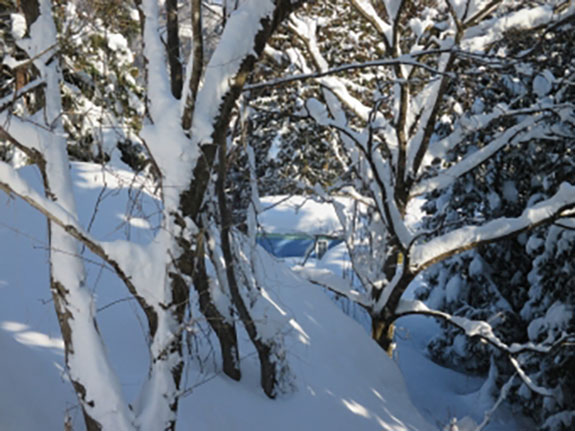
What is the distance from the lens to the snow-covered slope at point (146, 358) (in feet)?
10.0

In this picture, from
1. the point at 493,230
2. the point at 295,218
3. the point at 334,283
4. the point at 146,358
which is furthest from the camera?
the point at 295,218

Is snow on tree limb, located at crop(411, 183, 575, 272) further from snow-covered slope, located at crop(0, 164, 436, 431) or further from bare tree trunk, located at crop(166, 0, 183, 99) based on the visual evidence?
bare tree trunk, located at crop(166, 0, 183, 99)

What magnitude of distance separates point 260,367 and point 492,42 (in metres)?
4.86

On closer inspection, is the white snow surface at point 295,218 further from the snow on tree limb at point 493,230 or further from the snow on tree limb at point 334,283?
the snow on tree limb at point 493,230

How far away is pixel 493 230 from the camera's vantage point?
249 inches

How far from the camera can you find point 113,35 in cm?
869

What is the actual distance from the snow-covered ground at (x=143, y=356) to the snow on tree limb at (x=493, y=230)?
126 cm

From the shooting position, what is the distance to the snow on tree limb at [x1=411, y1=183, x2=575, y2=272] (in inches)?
235

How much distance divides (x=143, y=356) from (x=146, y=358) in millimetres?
34

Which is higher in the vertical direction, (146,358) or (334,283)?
(146,358)

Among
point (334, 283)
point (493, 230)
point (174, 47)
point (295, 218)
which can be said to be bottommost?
point (295, 218)

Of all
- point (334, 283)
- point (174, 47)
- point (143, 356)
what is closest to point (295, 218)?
point (334, 283)

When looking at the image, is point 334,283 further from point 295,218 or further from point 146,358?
point 295,218

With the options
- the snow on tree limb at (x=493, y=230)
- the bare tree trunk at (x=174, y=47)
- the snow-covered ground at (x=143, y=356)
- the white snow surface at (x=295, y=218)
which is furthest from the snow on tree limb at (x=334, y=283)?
the white snow surface at (x=295, y=218)
